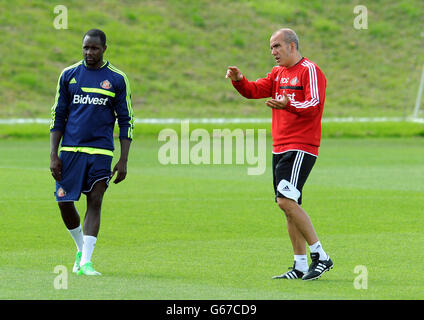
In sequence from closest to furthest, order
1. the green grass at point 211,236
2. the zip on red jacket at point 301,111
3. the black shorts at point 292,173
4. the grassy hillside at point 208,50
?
the green grass at point 211,236 < the zip on red jacket at point 301,111 < the black shorts at point 292,173 < the grassy hillside at point 208,50

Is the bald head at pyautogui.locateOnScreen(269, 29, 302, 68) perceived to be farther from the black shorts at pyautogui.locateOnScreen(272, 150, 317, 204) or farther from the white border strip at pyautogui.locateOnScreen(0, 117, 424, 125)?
the white border strip at pyautogui.locateOnScreen(0, 117, 424, 125)

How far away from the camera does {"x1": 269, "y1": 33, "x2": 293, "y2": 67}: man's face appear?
1023 centimetres

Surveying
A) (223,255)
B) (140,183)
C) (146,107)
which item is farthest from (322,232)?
(146,107)

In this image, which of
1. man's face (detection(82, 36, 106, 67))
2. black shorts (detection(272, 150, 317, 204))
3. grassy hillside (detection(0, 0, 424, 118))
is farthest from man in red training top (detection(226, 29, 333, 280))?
grassy hillside (detection(0, 0, 424, 118))

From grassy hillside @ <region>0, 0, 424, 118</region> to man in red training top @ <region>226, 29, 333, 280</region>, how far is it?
3699 centimetres

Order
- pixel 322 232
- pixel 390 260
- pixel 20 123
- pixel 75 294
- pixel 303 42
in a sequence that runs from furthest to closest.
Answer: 1. pixel 303 42
2. pixel 20 123
3. pixel 322 232
4. pixel 390 260
5. pixel 75 294

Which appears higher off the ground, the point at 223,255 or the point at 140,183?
the point at 140,183

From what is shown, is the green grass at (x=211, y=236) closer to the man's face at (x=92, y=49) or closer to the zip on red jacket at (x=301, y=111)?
the zip on red jacket at (x=301, y=111)

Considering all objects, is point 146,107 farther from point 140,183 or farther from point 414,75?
point 140,183

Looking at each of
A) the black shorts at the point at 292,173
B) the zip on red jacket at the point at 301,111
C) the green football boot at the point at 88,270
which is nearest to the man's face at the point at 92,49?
the zip on red jacket at the point at 301,111

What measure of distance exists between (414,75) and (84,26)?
1899cm

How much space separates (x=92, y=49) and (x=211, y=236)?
3.86 m

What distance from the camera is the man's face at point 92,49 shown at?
1019 cm

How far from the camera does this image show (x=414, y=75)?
59594mm
